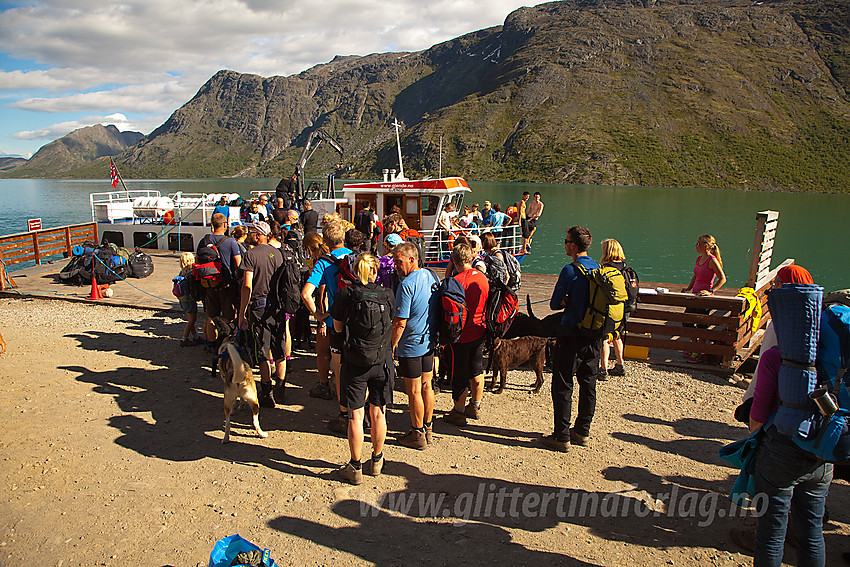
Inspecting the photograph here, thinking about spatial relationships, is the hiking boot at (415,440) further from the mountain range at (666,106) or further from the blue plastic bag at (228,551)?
the mountain range at (666,106)

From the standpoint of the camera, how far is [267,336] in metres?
5.60

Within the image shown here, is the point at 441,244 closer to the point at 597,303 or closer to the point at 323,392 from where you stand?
the point at 323,392

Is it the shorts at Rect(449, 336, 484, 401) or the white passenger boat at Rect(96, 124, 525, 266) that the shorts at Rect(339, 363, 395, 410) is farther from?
the white passenger boat at Rect(96, 124, 525, 266)

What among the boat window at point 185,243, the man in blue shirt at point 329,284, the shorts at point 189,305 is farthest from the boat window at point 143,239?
the man in blue shirt at point 329,284

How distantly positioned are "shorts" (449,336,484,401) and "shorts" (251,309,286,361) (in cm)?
189

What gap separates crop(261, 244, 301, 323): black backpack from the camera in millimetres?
5508

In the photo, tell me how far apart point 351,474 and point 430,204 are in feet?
42.9

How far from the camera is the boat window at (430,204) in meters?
16.6

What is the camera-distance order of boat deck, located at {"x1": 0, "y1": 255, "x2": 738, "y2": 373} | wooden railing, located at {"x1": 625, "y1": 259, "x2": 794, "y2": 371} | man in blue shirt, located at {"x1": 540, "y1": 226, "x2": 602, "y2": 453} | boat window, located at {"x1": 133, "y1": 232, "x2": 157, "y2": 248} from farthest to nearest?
boat window, located at {"x1": 133, "y1": 232, "x2": 157, "y2": 248} → boat deck, located at {"x1": 0, "y1": 255, "x2": 738, "y2": 373} → wooden railing, located at {"x1": 625, "y1": 259, "x2": 794, "y2": 371} → man in blue shirt, located at {"x1": 540, "y1": 226, "x2": 602, "y2": 453}

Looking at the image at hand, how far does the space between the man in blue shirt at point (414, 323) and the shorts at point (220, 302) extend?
2.96 m

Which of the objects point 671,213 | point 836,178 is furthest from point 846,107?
point 671,213

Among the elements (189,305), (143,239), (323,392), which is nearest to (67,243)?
(143,239)
